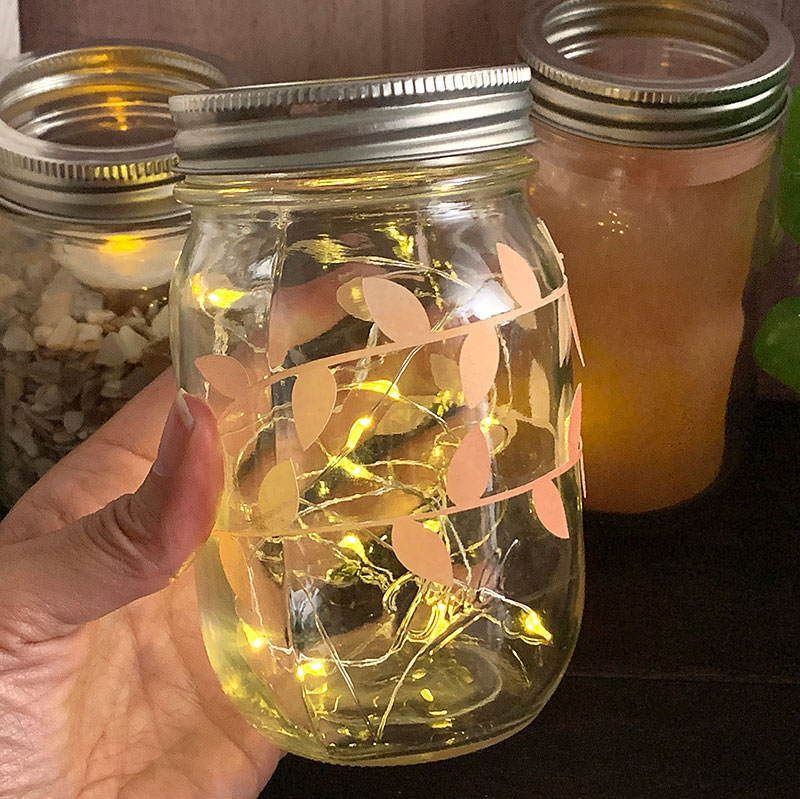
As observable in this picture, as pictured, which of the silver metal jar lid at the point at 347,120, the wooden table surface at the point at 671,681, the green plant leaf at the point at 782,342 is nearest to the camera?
the silver metal jar lid at the point at 347,120

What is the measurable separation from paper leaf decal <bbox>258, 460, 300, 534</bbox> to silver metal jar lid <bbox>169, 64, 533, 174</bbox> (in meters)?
0.12

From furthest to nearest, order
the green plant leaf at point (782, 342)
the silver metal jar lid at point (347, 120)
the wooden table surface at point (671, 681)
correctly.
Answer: the green plant leaf at point (782, 342) < the wooden table surface at point (671, 681) < the silver metal jar lid at point (347, 120)

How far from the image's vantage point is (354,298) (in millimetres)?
A: 393

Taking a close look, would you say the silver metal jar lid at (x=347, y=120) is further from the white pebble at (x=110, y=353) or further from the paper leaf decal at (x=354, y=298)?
the white pebble at (x=110, y=353)

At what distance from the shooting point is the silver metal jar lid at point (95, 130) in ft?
1.65

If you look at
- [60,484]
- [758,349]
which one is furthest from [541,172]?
[60,484]

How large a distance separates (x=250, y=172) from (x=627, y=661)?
346 mm

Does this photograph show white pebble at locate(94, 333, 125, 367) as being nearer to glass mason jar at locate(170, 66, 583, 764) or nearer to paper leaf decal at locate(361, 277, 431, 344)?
glass mason jar at locate(170, 66, 583, 764)

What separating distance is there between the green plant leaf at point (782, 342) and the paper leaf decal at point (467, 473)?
0.29 metres

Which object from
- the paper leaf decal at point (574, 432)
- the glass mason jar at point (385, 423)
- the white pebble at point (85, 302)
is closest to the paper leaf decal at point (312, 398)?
the glass mason jar at point (385, 423)

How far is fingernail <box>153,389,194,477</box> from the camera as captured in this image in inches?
15.3

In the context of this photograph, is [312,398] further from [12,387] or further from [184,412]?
[12,387]

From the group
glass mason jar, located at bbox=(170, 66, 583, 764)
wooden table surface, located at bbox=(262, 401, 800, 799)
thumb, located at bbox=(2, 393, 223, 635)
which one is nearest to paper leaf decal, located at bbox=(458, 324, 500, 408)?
glass mason jar, located at bbox=(170, 66, 583, 764)

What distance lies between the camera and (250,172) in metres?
0.35
